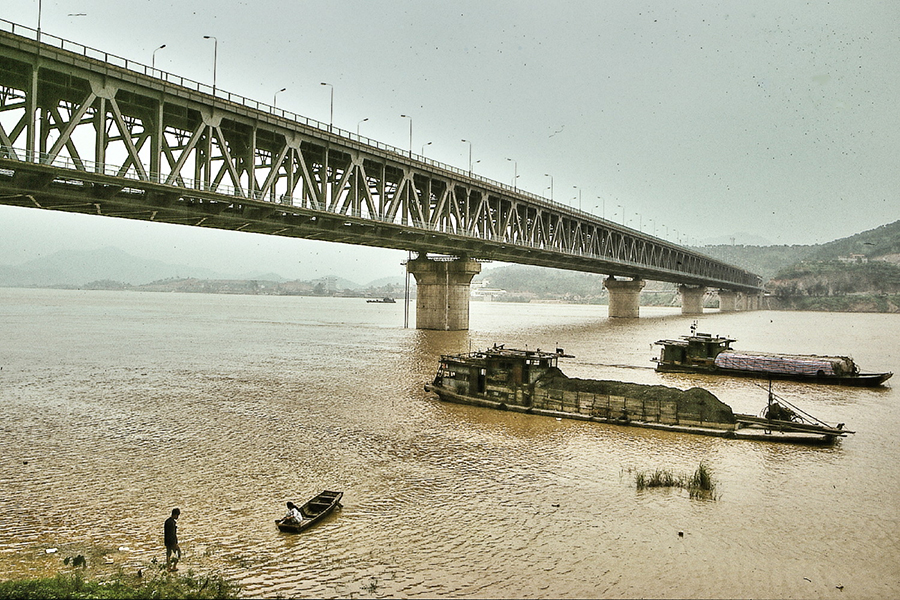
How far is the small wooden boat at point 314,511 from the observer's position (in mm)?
14670

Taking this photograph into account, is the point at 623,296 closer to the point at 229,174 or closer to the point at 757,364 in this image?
the point at 757,364

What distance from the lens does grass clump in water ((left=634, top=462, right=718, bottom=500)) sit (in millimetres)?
18203

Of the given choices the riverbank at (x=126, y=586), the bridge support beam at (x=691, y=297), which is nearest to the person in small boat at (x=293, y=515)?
the riverbank at (x=126, y=586)

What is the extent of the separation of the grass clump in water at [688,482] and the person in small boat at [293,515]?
34.1 feet

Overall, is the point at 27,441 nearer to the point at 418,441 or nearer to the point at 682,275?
the point at 418,441

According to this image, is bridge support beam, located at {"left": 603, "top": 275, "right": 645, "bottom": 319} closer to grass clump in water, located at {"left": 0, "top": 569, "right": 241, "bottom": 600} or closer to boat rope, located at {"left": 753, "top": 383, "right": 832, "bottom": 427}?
boat rope, located at {"left": 753, "top": 383, "right": 832, "bottom": 427}

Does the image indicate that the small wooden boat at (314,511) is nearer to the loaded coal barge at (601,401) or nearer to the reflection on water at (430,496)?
the reflection on water at (430,496)

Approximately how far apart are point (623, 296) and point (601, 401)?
109m

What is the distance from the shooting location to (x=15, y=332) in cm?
7512

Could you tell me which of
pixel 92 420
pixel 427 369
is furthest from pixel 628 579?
pixel 427 369

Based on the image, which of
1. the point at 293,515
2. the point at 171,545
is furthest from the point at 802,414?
the point at 171,545

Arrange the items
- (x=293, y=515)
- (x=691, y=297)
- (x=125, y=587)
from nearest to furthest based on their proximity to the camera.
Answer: (x=125, y=587), (x=293, y=515), (x=691, y=297)

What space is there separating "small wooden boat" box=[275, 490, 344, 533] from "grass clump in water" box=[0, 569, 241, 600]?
2.54 meters

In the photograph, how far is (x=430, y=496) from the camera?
57.5ft
